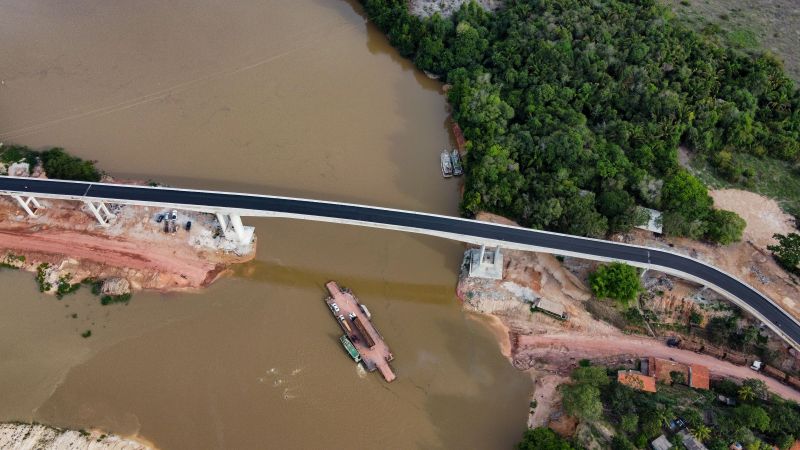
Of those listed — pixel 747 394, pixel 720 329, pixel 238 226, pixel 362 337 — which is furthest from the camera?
pixel 238 226

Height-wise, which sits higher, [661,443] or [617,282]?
[617,282]

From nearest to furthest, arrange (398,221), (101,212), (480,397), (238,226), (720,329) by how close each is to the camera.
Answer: (480,397) < (720,329) < (398,221) < (238,226) < (101,212)

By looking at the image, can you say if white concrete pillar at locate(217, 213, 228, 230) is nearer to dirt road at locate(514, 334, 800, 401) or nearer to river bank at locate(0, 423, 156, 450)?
river bank at locate(0, 423, 156, 450)

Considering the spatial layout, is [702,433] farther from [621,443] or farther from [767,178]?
[767,178]

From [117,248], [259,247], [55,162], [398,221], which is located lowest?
[259,247]

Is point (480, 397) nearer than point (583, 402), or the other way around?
point (583, 402)

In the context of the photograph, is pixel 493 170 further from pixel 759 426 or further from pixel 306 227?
pixel 759 426

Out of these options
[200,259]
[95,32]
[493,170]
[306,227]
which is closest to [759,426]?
[493,170]

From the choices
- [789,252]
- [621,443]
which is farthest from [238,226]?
[789,252]
